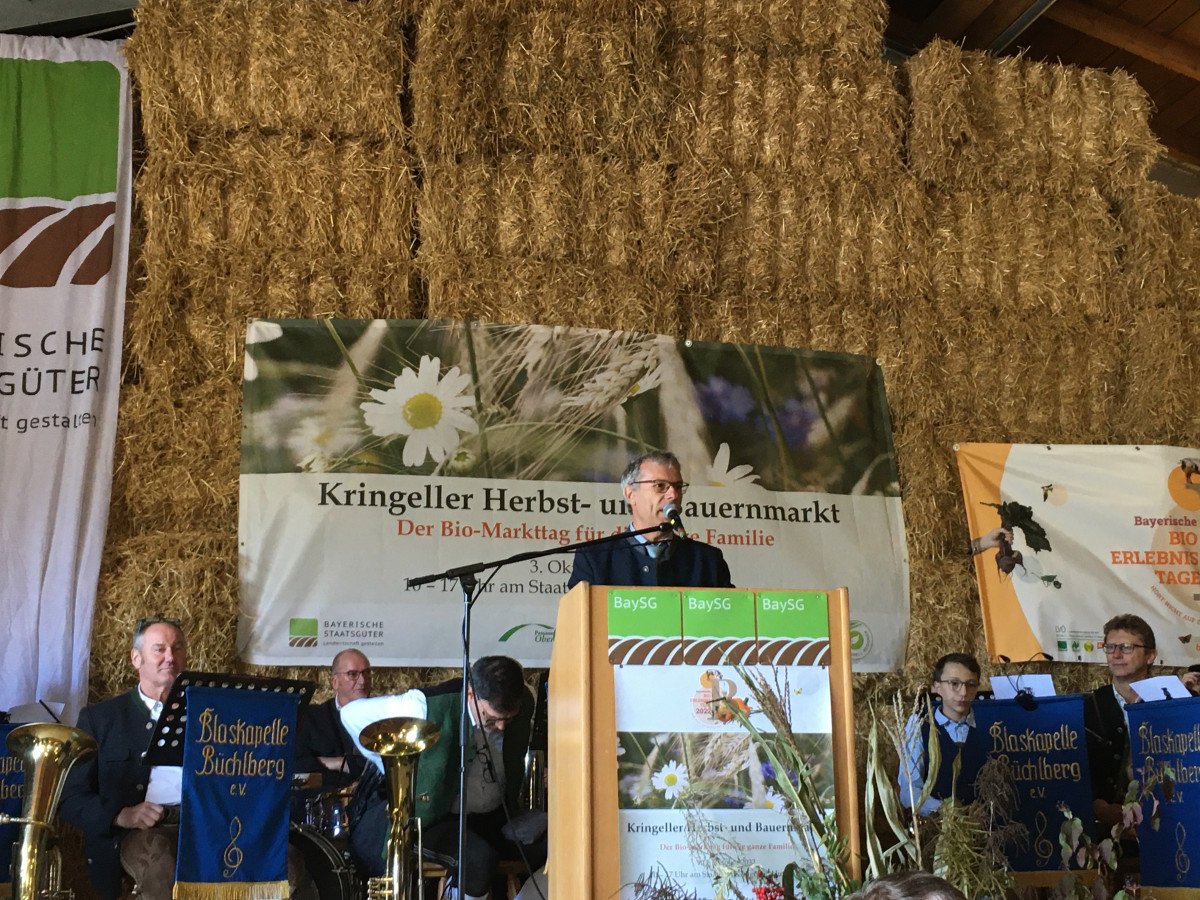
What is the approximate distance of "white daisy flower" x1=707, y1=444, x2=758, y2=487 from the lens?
5562 mm

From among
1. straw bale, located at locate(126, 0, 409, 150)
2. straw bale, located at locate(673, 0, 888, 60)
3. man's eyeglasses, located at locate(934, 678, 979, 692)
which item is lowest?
man's eyeglasses, located at locate(934, 678, 979, 692)

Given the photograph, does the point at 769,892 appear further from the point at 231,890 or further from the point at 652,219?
the point at 652,219

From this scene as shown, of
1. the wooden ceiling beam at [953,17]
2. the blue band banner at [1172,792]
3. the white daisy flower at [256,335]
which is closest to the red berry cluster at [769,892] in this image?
the blue band banner at [1172,792]

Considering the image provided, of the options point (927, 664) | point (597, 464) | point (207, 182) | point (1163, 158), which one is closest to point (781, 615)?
point (597, 464)

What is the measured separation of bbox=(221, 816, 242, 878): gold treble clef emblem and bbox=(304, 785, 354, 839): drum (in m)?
0.46

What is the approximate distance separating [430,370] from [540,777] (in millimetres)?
1919

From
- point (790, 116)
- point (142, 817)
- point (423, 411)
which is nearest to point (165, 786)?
point (142, 817)

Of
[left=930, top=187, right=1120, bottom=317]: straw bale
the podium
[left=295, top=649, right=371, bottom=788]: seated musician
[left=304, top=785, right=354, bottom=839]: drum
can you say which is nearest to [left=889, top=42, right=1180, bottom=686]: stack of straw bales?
[left=930, top=187, right=1120, bottom=317]: straw bale

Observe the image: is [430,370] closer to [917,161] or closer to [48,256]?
[48,256]

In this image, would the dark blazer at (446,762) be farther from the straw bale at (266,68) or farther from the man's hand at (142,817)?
the straw bale at (266,68)

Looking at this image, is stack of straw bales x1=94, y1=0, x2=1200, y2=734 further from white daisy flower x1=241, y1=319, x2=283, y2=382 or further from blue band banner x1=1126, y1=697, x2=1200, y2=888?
blue band banner x1=1126, y1=697, x2=1200, y2=888

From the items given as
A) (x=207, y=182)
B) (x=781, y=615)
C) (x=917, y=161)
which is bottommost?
(x=781, y=615)

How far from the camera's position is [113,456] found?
5.07m

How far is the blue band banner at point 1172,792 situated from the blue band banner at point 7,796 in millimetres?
3634
